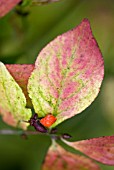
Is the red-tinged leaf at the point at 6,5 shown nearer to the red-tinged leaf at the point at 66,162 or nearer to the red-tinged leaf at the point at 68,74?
the red-tinged leaf at the point at 68,74

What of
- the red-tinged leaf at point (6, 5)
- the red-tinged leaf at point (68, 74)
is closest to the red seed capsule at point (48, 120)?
the red-tinged leaf at point (68, 74)

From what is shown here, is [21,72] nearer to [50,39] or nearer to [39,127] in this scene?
[39,127]

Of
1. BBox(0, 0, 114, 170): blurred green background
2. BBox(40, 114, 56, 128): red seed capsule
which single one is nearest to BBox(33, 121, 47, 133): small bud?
BBox(40, 114, 56, 128): red seed capsule

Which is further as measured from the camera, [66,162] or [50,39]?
[50,39]

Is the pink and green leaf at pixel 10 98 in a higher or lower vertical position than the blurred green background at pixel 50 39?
higher

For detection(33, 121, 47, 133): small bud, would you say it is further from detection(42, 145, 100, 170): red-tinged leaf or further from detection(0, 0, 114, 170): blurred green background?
detection(0, 0, 114, 170): blurred green background

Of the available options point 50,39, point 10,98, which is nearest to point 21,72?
point 10,98

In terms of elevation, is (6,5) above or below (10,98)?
above
